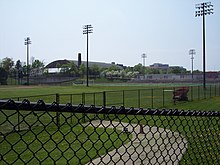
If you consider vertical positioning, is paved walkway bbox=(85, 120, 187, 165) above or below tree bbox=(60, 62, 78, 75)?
below

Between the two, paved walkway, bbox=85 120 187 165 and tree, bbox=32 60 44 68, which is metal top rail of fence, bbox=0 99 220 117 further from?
tree, bbox=32 60 44 68

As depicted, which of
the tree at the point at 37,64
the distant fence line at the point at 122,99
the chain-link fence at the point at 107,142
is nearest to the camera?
the chain-link fence at the point at 107,142

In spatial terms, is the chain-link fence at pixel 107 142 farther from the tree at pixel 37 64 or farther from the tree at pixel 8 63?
the tree at pixel 37 64

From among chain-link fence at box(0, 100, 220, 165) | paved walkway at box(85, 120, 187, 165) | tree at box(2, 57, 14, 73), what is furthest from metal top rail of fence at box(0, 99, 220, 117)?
tree at box(2, 57, 14, 73)

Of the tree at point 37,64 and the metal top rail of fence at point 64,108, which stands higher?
the tree at point 37,64

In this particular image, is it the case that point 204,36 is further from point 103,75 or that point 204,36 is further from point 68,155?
point 103,75

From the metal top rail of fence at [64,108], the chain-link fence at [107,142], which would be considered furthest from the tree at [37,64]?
the metal top rail of fence at [64,108]

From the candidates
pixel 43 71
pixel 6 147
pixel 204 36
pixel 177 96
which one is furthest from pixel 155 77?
pixel 6 147

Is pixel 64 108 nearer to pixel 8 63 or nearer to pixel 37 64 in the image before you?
pixel 8 63

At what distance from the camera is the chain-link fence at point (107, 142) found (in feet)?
8.87

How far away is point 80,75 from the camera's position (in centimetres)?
13575

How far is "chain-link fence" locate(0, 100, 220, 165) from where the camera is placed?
2.70 metres

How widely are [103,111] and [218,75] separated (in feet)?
368

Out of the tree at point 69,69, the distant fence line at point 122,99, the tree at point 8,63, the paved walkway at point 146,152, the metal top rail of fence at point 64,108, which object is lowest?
the distant fence line at point 122,99
